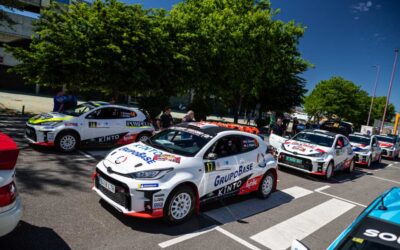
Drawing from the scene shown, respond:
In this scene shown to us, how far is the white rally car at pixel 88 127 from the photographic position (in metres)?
8.79

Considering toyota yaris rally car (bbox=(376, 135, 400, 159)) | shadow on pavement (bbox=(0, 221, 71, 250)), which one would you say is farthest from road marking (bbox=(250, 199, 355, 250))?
toyota yaris rally car (bbox=(376, 135, 400, 159))

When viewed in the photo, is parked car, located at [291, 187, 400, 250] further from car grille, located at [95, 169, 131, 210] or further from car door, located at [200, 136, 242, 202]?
car door, located at [200, 136, 242, 202]

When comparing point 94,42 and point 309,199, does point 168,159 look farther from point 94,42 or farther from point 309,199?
point 94,42

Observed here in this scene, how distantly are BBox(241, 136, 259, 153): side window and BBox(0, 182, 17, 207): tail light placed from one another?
4.47 meters

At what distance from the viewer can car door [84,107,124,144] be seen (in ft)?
31.5

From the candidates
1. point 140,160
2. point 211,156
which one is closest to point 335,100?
point 211,156

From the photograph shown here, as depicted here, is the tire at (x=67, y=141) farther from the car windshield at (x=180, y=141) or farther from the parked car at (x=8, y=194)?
the parked car at (x=8, y=194)

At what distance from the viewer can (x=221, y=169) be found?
19.2ft

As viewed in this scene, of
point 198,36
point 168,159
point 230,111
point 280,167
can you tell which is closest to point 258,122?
point 198,36

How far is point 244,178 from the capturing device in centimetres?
651

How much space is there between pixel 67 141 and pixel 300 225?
7111 millimetres

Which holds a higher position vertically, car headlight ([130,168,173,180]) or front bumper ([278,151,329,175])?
car headlight ([130,168,173,180])

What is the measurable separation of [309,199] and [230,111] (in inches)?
2149

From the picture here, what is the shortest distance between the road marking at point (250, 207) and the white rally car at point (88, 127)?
17.9 feet
